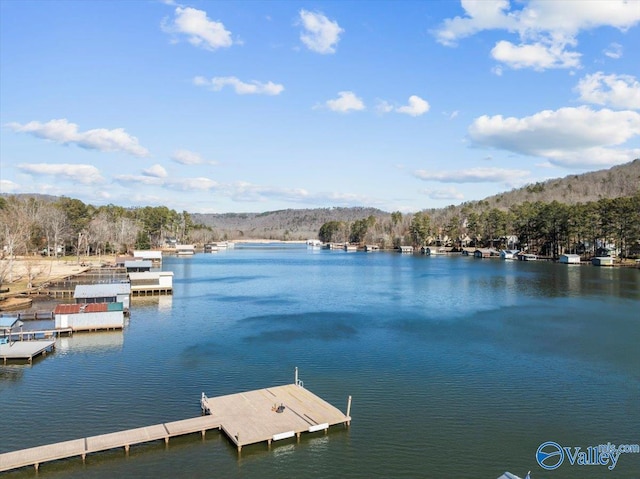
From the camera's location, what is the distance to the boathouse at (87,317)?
3691cm

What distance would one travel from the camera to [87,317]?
37625 mm

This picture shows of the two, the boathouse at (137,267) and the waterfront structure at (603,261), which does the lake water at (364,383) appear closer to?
the boathouse at (137,267)

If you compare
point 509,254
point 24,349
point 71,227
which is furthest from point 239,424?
point 509,254

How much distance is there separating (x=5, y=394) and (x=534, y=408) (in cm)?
2596

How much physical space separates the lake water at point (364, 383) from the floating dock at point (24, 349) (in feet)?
3.76

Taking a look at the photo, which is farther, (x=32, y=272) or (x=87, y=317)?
(x=32, y=272)

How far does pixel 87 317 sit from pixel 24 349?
6.82 metres

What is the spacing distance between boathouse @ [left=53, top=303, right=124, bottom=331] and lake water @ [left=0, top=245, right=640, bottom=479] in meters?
1.02

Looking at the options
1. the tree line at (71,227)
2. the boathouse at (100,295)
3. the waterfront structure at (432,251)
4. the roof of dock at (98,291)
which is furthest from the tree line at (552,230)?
the roof of dock at (98,291)

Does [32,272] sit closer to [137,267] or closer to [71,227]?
[137,267]

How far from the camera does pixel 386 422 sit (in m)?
21.6

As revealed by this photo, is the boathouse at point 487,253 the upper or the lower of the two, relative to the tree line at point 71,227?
lower

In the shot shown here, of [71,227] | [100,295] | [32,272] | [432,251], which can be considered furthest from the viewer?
[432,251]

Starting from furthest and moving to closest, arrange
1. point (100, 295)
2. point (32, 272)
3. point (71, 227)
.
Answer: point (71, 227)
point (32, 272)
point (100, 295)
